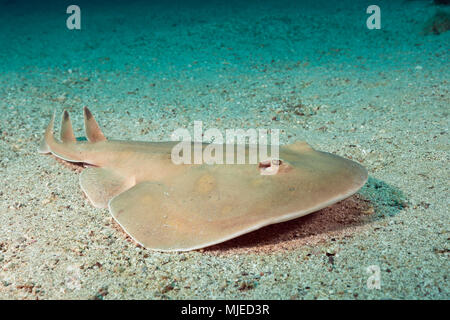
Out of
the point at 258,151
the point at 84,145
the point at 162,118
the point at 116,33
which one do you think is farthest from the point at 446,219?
the point at 116,33

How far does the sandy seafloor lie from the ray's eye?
0.46m

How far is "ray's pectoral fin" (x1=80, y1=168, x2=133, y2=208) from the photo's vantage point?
274cm

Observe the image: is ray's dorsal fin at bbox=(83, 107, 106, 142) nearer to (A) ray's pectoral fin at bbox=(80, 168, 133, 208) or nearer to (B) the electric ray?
(A) ray's pectoral fin at bbox=(80, 168, 133, 208)

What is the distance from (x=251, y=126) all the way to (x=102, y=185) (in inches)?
86.4

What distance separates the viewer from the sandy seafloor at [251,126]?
6.42 feet

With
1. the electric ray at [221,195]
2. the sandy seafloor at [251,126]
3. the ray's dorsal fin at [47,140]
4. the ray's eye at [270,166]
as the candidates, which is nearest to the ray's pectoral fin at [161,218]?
the electric ray at [221,195]

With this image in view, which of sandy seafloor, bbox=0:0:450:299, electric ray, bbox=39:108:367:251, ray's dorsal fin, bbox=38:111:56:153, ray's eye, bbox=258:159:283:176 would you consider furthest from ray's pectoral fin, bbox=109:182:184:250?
ray's dorsal fin, bbox=38:111:56:153

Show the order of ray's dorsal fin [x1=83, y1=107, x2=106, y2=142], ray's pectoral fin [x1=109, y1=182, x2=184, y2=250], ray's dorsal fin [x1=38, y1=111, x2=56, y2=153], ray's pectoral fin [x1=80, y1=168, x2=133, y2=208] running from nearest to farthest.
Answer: ray's pectoral fin [x1=109, y1=182, x2=184, y2=250]
ray's pectoral fin [x1=80, y1=168, x2=133, y2=208]
ray's dorsal fin [x1=83, y1=107, x2=106, y2=142]
ray's dorsal fin [x1=38, y1=111, x2=56, y2=153]

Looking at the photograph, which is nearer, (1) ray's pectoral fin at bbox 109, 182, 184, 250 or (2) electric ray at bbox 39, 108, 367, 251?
(2) electric ray at bbox 39, 108, 367, 251

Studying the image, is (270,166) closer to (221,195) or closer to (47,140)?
(221,195)

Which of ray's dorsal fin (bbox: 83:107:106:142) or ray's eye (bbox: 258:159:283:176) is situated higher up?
ray's dorsal fin (bbox: 83:107:106:142)

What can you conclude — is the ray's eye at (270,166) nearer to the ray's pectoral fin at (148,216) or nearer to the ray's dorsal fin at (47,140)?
the ray's pectoral fin at (148,216)
